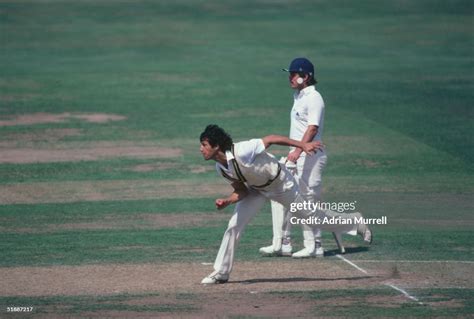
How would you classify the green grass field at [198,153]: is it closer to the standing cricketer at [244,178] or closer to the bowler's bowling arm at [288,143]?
the standing cricketer at [244,178]

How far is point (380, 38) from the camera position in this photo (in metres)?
38.3

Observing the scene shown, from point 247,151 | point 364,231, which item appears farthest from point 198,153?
point 247,151

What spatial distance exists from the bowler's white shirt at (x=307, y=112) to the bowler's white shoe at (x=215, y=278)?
238 centimetres

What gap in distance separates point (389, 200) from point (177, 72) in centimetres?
1564

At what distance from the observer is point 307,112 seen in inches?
507

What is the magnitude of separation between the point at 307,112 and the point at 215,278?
8.74 ft

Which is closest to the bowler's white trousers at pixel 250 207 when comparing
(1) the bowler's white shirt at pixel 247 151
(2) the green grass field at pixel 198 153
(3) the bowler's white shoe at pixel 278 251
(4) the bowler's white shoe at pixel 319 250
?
(2) the green grass field at pixel 198 153

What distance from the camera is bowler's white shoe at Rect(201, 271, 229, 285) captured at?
11305mm

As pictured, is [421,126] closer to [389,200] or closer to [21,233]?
[389,200]

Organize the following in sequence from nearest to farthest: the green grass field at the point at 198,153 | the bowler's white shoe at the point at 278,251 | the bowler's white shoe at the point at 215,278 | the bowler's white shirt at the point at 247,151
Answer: the bowler's white shirt at the point at 247,151 → the green grass field at the point at 198,153 → the bowler's white shoe at the point at 215,278 → the bowler's white shoe at the point at 278,251

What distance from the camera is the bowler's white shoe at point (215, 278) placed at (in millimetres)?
11305

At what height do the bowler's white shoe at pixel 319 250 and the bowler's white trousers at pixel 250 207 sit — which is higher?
the bowler's white trousers at pixel 250 207

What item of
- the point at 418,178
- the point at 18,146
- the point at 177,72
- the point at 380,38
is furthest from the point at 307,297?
the point at 380,38

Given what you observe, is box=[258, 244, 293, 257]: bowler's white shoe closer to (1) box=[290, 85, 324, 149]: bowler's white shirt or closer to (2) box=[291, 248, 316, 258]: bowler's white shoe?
(2) box=[291, 248, 316, 258]: bowler's white shoe
